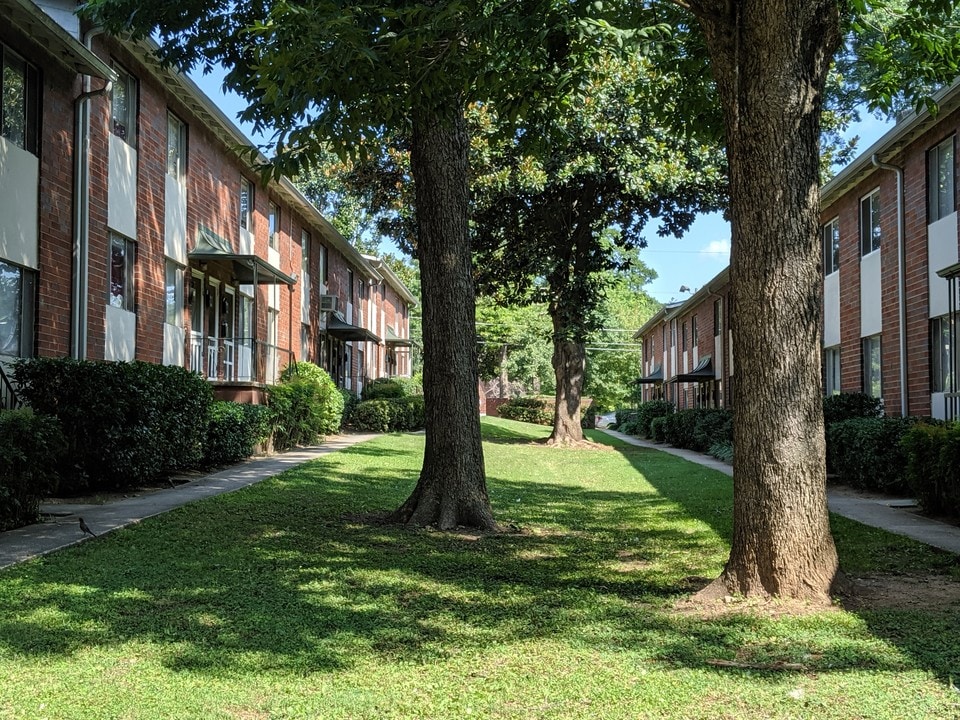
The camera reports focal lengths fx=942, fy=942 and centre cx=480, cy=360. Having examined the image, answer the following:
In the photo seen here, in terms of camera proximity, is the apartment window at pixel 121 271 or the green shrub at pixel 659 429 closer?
the apartment window at pixel 121 271

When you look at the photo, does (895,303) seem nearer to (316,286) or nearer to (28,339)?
(28,339)

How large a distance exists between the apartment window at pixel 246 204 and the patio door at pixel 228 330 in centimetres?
179

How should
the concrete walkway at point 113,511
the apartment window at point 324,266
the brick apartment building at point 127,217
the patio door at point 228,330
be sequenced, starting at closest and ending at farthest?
1. the concrete walkway at point 113,511
2. the brick apartment building at point 127,217
3. the patio door at point 228,330
4. the apartment window at point 324,266

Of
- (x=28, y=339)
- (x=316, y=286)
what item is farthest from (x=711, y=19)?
(x=316, y=286)

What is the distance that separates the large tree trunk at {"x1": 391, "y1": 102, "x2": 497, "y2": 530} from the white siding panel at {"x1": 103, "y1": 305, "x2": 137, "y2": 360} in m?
7.00

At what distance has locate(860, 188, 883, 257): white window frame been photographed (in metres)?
17.2

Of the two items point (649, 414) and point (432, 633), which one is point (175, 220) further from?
point (649, 414)

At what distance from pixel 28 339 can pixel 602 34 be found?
8.47m

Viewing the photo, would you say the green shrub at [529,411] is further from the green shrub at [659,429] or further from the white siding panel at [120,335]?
the white siding panel at [120,335]

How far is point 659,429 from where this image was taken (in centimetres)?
3278

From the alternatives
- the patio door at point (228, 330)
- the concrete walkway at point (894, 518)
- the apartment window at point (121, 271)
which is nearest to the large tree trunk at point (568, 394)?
the patio door at point (228, 330)

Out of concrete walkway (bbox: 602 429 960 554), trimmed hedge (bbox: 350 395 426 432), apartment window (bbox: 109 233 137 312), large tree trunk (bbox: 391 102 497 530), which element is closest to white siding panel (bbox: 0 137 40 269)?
apartment window (bbox: 109 233 137 312)

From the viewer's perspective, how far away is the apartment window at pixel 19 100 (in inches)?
466

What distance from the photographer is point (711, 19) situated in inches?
250
